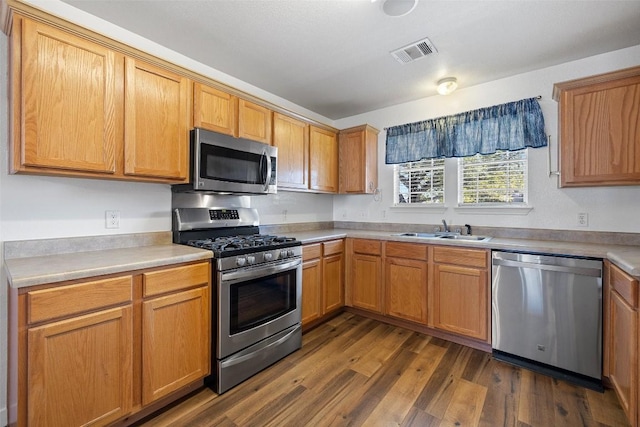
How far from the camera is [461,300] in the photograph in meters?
2.61

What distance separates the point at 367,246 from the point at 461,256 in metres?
0.96

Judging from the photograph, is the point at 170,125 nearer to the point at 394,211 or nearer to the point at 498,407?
the point at 394,211

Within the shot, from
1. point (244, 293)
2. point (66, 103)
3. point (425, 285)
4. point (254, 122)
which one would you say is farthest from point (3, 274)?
point (425, 285)

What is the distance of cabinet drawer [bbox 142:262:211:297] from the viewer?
1.68 metres

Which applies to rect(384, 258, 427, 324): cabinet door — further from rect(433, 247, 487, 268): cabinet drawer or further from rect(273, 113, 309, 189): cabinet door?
rect(273, 113, 309, 189): cabinet door

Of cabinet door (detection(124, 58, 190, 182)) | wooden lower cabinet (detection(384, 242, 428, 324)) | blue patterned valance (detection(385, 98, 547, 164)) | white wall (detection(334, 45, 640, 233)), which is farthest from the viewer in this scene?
wooden lower cabinet (detection(384, 242, 428, 324))

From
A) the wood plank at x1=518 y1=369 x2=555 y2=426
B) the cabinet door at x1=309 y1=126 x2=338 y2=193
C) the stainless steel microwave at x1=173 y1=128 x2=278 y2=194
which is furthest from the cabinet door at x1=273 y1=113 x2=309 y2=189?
the wood plank at x1=518 y1=369 x2=555 y2=426

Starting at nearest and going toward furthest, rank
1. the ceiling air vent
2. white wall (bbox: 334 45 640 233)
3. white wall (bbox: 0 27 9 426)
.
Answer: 1. white wall (bbox: 0 27 9 426)
2. the ceiling air vent
3. white wall (bbox: 334 45 640 233)

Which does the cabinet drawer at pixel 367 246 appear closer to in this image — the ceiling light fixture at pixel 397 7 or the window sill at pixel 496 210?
the window sill at pixel 496 210

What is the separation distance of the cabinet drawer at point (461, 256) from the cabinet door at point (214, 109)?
7.06 feet

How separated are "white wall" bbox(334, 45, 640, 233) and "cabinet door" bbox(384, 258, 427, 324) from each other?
2.50 ft

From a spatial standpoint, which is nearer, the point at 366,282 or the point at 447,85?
the point at 447,85

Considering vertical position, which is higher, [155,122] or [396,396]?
[155,122]

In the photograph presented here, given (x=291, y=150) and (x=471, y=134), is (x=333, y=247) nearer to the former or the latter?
(x=291, y=150)
